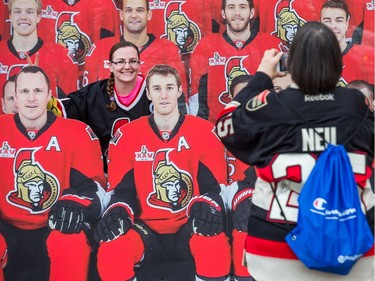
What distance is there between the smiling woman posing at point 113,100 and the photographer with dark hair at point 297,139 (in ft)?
4.60

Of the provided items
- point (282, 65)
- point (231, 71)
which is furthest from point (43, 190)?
point (282, 65)

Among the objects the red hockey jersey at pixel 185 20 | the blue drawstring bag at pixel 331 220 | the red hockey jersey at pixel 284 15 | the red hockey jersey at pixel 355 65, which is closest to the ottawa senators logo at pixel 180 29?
the red hockey jersey at pixel 185 20

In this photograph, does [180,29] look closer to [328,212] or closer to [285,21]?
[285,21]

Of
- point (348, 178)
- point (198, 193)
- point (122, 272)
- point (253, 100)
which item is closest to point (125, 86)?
point (198, 193)

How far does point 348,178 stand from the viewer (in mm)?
2318

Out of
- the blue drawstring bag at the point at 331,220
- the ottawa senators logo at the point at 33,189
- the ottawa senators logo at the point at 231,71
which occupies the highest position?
the ottawa senators logo at the point at 231,71

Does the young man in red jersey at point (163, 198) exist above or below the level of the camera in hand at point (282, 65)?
below

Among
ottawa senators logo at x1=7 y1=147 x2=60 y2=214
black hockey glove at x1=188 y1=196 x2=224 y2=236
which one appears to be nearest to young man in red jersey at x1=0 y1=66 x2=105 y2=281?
ottawa senators logo at x1=7 y1=147 x2=60 y2=214

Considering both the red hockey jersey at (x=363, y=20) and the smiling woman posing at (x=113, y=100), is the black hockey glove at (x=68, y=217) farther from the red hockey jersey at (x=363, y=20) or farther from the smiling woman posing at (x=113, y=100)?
the red hockey jersey at (x=363, y=20)

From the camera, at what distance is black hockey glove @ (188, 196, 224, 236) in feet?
12.1

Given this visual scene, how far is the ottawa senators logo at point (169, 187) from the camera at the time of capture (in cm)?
371

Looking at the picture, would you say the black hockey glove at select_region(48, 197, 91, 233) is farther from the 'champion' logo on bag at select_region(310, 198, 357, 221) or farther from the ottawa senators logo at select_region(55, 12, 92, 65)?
the 'champion' logo on bag at select_region(310, 198, 357, 221)

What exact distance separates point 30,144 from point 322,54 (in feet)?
6.05

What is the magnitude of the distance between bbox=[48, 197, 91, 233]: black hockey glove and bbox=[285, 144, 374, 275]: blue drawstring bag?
162cm
